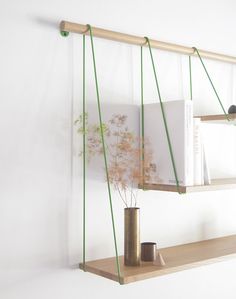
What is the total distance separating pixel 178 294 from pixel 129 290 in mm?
233

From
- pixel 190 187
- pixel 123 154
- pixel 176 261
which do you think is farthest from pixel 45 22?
pixel 176 261

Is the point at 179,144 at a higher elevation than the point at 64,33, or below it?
below

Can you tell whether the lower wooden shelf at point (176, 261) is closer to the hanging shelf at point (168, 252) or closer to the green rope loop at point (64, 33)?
the hanging shelf at point (168, 252)

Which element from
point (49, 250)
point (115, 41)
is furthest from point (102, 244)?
point (115, 41)

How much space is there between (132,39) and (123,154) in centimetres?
37

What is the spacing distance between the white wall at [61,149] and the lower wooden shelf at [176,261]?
0.18 feet

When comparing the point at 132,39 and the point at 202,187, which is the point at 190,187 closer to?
the point at 202,187

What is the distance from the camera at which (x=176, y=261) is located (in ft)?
4.31

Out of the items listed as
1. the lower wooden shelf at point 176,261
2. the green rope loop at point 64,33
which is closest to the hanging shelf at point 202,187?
the lower wooden shelf at point 176,261

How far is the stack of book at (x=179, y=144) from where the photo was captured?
1.29 m

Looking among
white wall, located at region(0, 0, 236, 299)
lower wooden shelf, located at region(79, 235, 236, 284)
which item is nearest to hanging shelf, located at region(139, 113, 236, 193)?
white wall, located at region(0, 0, 236, 299)

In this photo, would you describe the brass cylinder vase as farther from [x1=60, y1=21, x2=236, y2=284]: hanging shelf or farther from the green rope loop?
the green rope loop

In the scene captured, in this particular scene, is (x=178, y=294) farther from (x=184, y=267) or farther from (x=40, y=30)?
(x=40, y=30)

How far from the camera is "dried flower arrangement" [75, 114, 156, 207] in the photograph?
52.6 inches
